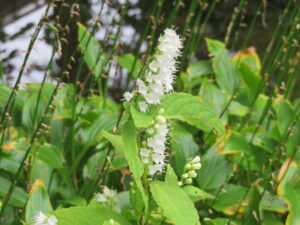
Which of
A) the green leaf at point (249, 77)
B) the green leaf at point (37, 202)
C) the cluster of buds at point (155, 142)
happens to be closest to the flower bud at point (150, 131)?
the cluster of buds at point (155, 142)

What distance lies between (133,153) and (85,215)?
0.14 meters

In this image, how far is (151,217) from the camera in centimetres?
96

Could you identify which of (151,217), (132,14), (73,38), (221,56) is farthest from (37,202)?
(132,14)

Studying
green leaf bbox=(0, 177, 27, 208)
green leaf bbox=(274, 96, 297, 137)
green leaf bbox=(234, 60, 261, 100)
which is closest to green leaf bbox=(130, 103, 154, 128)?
green leaf bbox=(0, 177, 27, 208)

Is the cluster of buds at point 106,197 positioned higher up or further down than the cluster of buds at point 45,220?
higher up

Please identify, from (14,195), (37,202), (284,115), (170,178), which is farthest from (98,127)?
(170,178)

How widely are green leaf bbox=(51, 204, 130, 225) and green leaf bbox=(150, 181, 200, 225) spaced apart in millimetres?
103

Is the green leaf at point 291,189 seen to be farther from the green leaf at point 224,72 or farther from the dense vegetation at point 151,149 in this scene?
the green leaf at point 224,72

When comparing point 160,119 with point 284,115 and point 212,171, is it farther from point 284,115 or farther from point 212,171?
point 284,115

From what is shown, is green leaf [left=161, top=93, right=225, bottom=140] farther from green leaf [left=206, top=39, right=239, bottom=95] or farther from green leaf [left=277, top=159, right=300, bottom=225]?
green leaf [left=206, top=39, right=239, bottom=95]

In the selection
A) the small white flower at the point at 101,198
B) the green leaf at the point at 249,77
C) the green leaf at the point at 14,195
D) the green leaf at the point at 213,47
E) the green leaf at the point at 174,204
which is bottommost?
the green leaf at the point at 14,195

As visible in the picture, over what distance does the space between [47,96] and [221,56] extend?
709 mm

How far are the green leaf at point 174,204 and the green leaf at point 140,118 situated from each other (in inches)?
4.4

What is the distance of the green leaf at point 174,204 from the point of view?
0.82m
